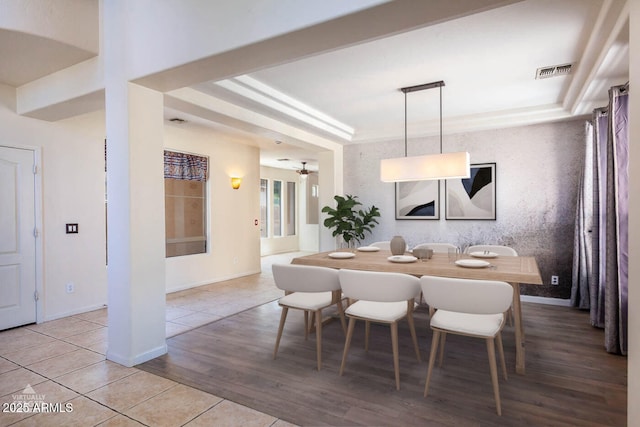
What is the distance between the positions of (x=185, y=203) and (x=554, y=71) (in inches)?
203

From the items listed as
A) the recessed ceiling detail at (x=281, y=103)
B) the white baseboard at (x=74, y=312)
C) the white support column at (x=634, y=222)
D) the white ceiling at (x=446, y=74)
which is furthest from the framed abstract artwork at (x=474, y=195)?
the white baseboard at (x=74, y=312)

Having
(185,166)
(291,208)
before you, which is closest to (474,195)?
(185,166)

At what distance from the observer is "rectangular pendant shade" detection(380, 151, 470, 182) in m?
3.60

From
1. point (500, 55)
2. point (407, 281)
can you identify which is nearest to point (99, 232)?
point (407, 281)

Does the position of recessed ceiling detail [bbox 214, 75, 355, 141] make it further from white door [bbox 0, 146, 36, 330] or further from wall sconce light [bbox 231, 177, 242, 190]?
white door [bbox 0, 146, 36, 330]

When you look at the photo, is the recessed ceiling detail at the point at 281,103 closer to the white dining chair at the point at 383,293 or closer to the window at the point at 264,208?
the white dining chair at the point at 383,293

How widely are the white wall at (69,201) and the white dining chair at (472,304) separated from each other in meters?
4.07

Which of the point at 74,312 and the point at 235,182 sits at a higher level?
the point at 235,182

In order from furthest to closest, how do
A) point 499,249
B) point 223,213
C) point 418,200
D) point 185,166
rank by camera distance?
1. point 223,213
2. point 185,166
3. point 418,200
4. point 499,249

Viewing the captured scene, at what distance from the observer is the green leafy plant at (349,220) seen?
18.1 ft

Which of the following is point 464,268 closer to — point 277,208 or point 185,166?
point 185,166

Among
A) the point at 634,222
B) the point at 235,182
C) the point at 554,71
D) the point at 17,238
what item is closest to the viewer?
the point at 634,222

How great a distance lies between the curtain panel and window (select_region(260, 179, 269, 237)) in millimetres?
3821

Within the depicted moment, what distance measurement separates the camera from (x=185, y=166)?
18.1 ft
